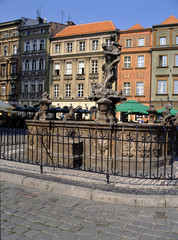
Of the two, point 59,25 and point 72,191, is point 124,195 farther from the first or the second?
point 59,25

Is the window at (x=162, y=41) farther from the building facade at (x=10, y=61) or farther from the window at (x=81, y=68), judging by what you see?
the building facade at (x=10, y=61)

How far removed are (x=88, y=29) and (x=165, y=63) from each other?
12.3 metres

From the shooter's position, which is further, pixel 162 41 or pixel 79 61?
pixel 79 61

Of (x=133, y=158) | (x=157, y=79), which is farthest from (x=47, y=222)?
(x=157, y=79)

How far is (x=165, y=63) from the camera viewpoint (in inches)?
1151

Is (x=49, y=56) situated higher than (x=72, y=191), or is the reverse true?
(x=49, y=56)

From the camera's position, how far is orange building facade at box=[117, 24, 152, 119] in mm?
29953

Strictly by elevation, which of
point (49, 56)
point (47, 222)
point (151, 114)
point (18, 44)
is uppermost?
point (18, 44)

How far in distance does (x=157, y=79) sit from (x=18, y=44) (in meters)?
23.3

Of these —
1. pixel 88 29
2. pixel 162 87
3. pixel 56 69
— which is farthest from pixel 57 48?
pixel 162 87

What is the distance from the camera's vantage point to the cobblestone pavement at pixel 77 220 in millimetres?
3143

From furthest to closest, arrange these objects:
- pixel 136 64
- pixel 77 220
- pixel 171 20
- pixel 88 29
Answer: pixel 88 29, pixel 136 64, pixel 171 20, pixel 77 220

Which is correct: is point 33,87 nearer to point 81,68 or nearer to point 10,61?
point 10,61

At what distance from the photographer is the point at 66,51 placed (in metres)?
34.5
